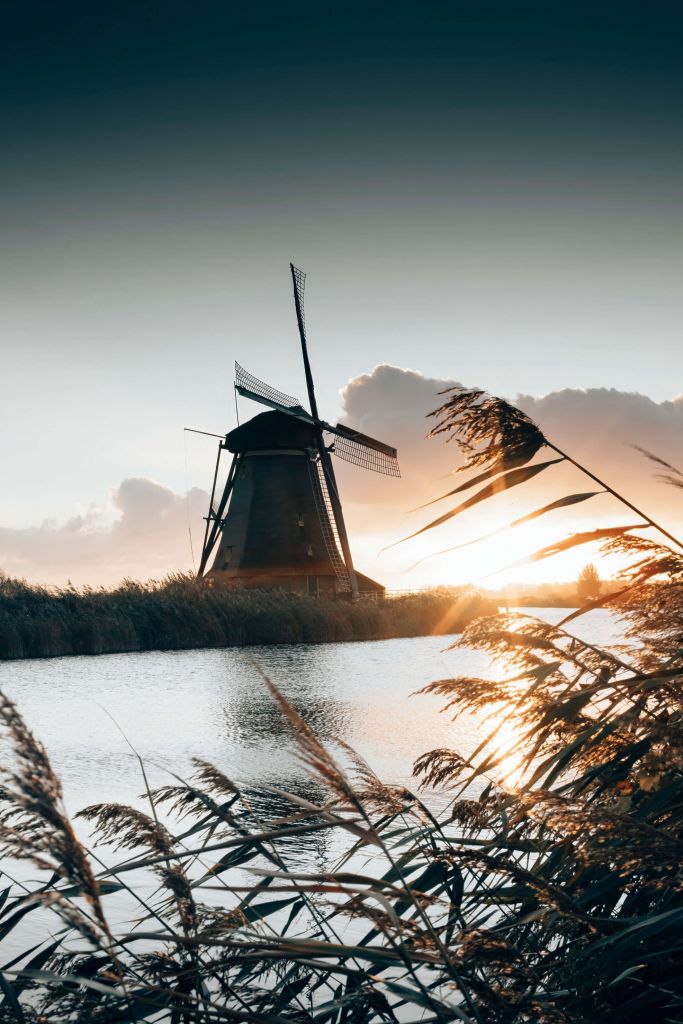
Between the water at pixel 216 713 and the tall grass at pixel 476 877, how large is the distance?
0.81 metres

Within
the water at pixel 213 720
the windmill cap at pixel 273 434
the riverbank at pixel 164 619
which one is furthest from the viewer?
the windmill cap at pixel 273 434

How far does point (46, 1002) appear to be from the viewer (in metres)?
1.71

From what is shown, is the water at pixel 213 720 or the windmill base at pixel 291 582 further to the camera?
the windmill base at pixel 291 582

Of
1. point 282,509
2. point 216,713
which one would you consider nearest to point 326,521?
point 282,509

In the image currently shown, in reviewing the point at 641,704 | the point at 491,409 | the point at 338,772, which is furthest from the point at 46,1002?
the point at 491,409

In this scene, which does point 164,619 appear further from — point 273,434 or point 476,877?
point 476,877

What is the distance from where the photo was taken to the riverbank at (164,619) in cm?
1853

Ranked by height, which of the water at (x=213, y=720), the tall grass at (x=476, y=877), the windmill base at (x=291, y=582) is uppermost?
the windmill base at (x=291, y=582)

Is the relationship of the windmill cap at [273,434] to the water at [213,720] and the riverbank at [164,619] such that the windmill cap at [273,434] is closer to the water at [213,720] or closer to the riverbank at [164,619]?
the riverbank at [164,619]

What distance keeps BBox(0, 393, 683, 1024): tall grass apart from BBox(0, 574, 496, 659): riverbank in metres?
16.6

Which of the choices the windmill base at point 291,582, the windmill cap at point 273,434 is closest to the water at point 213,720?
the windmill base at point 291,582

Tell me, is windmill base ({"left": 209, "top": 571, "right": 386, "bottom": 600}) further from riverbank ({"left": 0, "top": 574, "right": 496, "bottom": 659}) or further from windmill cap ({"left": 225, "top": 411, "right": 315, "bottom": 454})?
windmill cap ({"left": 225, "top": 411, "right": 315, "bottom": 454})

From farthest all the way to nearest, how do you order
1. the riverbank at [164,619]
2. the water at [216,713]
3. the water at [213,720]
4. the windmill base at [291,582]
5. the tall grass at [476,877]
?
the windmill base at [291,582]
the riverbank at [164,619]
the water at [216,713]
the water at [213,720]
the tall grass at [476,877]

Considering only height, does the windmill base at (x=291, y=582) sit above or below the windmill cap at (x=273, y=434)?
below
